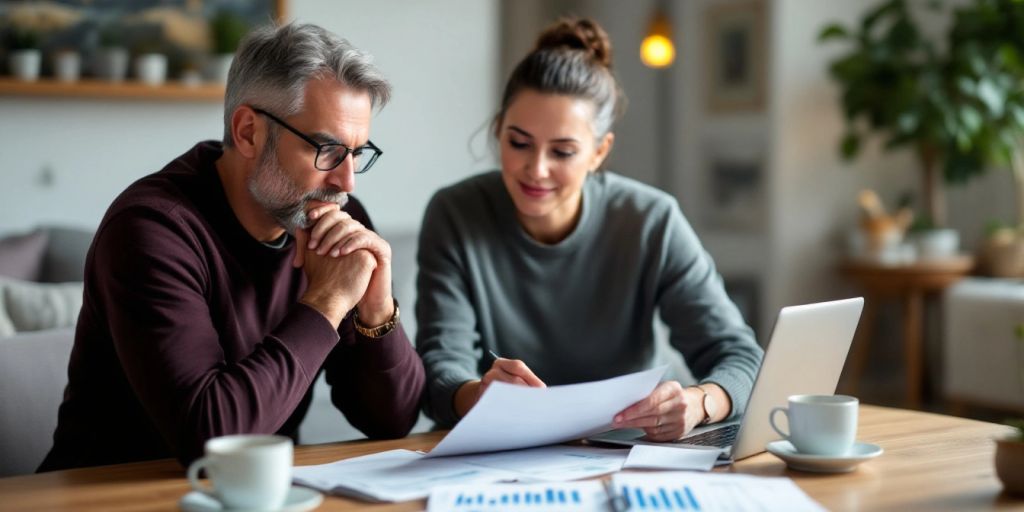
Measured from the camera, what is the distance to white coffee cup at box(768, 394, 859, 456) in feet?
4.64

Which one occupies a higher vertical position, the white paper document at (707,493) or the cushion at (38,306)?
the white paper document at (707,493)

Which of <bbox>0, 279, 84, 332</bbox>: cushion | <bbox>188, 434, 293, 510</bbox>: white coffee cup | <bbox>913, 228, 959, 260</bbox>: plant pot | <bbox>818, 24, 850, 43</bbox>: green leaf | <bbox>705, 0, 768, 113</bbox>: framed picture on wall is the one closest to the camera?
<bbox>188, 434, 293, 510</bbox>: white coffee cup

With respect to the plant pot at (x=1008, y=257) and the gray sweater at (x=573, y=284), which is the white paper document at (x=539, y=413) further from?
the plant pot at (x=1008, y=257)

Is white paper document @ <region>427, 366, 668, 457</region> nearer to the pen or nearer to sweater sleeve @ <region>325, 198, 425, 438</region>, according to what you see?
the pen

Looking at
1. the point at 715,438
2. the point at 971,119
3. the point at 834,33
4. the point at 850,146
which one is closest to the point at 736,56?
the point at 834,33

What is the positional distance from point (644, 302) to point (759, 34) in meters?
3.27

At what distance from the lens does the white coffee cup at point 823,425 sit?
4.64 ft

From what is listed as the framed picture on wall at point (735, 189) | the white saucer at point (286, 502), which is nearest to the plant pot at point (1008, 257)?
the framed picture on wall at point (735, 189)

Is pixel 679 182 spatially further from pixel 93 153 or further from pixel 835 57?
pixel 93 153

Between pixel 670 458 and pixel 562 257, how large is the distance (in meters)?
0.75

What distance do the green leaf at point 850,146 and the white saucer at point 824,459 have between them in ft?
12.0

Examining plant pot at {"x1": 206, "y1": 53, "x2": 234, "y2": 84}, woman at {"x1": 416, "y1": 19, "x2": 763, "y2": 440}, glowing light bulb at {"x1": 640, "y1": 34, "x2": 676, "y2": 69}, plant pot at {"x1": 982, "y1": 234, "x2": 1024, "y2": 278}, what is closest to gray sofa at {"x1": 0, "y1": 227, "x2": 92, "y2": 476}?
woman at {"x1": 416, "y1": 19, "x2": 763, "y2": 440}

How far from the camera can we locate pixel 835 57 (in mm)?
5168

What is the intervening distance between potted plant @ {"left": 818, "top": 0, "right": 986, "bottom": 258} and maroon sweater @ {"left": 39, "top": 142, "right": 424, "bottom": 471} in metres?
3.35
